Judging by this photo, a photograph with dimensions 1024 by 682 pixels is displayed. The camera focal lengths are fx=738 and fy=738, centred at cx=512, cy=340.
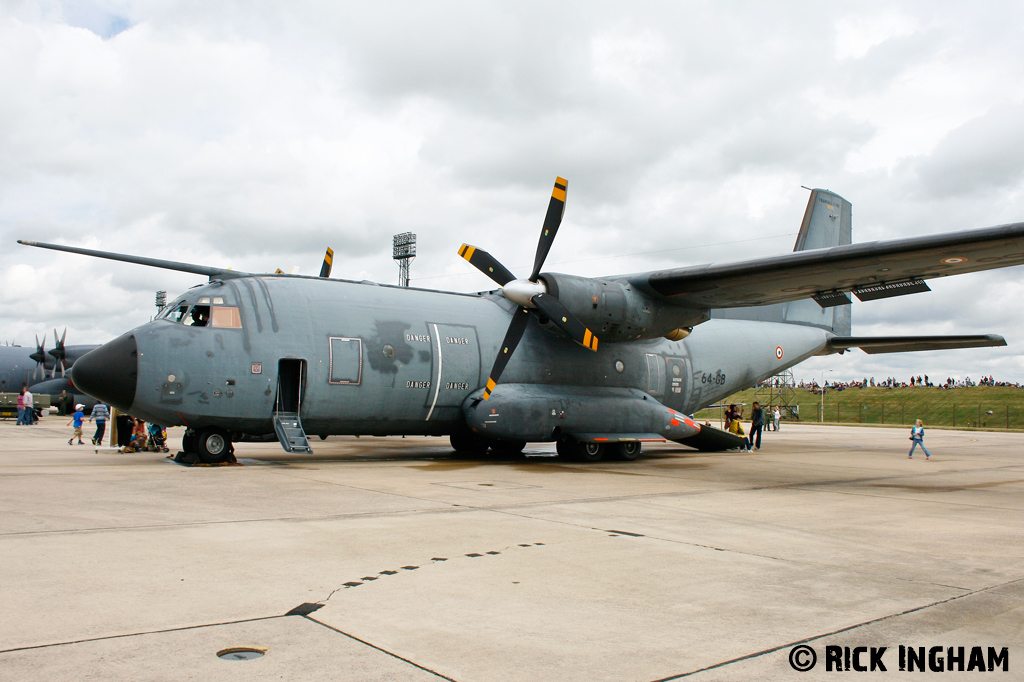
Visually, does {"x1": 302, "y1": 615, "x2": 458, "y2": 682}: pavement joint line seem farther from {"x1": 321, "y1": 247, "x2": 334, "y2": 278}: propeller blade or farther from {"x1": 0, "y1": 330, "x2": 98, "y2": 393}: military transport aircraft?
{"x1": 0, "y1": 330, "x2": 98, "y2": 393}: military transport aircraft

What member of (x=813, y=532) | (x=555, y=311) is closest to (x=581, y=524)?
(x=813, y=532)

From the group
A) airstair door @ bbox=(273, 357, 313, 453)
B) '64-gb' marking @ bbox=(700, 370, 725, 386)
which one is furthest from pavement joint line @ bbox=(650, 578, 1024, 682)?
'64-gb' marking @ bbox=(700, 370, 725, 386)

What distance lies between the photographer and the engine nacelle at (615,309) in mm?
16406

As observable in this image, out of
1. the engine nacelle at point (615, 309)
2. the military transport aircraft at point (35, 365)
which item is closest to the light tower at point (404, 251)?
the military transport aircraft at point (35, 365)

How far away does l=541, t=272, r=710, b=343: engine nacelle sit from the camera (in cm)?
1641

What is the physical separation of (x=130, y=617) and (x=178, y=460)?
1088cm

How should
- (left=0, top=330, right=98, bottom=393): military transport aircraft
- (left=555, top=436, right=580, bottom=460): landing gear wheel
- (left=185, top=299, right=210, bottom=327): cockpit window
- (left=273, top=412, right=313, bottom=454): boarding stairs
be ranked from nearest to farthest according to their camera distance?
(left=273, top=412, right=313, bottom=454): boarding stairs < (left=185, top=299, right=210, bottom=327): cockpit window < (left=555, top=436, right=580, bottom=460): landing gear wheel < (left=0, top=330, right=98, bottom=393): military transport aircraft

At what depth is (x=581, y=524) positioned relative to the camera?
316 inches

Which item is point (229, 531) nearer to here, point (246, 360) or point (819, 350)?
point (246, 360)

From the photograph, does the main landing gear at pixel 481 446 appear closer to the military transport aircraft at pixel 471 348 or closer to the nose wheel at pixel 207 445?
the military transport aircraft at pixel 471 348

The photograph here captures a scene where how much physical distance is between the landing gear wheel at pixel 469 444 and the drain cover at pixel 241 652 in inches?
561

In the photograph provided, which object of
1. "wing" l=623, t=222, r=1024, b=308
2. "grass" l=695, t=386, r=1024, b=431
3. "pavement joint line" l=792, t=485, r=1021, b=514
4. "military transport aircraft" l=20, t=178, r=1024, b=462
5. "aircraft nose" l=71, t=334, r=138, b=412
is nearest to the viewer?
"pavement joint line" l=792, t=485, r=1021, b=514

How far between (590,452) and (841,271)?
23.1 ft

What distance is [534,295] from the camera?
642 inches
